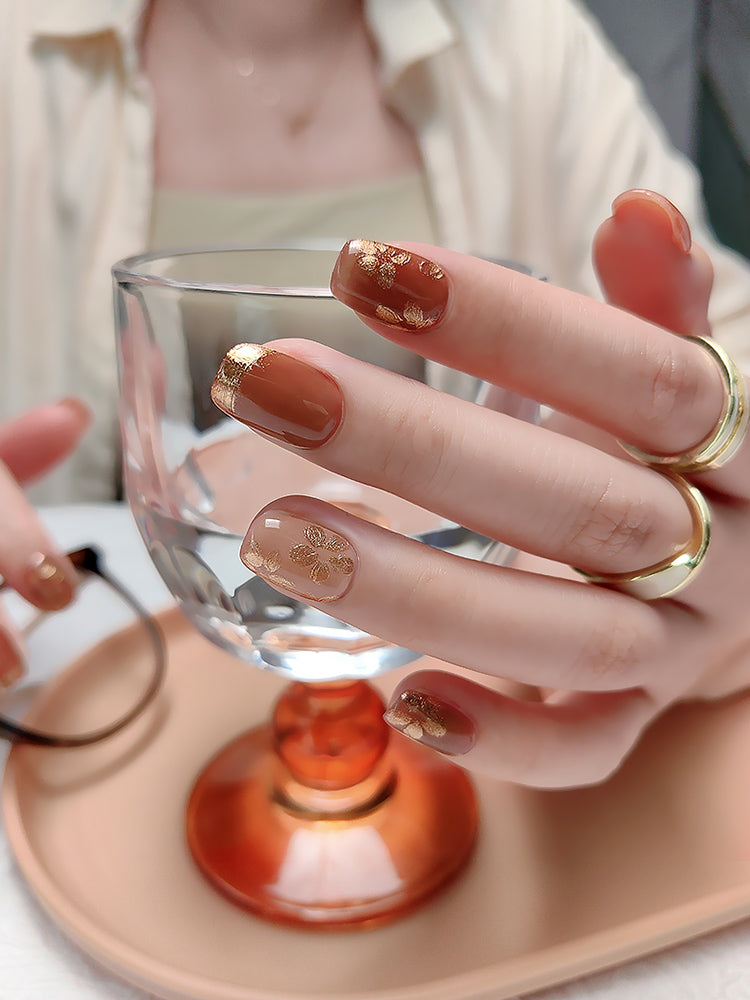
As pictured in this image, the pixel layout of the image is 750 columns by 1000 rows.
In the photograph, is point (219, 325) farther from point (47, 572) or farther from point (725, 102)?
point (725, 102)

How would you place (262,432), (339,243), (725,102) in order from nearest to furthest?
(262,432)
(339,243)
(725,102)

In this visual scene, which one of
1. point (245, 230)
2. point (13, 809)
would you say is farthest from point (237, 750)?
point (245, 230)

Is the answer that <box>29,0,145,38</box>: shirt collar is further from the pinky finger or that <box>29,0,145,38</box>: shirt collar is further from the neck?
the pinky finger

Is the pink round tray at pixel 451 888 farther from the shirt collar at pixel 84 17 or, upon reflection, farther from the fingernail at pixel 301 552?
the shirt collar at pixel 84 17

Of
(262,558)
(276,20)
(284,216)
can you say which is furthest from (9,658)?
(276,20)

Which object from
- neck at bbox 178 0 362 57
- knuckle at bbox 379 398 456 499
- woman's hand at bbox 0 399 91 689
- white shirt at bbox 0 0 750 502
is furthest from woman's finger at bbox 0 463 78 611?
neck at bbox 178 0 362 57

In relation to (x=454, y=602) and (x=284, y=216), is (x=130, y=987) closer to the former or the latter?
(x=454, y=602)
